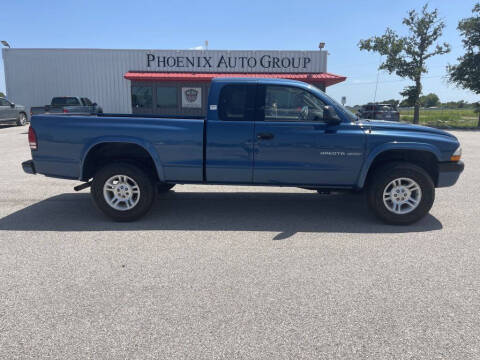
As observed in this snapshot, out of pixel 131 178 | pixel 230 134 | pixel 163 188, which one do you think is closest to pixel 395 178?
pixel 230 134

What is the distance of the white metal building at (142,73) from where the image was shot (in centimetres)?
2228

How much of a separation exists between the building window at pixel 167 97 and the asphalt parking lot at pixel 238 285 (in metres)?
17.7

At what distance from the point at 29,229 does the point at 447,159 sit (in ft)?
18.9

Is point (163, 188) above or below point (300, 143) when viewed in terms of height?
below

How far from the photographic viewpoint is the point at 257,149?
4.73m

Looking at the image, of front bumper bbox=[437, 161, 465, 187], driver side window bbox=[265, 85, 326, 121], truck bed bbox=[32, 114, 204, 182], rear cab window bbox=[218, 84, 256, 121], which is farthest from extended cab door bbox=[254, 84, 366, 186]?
front bumper bbox=[437, 161, 465, 187]

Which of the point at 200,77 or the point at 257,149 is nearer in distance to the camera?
the point at 257,149

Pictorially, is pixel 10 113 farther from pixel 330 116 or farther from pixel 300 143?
pixel 330 116

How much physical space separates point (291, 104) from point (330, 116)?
1.91 feet

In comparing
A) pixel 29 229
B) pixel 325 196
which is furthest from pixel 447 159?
pixel 29 229

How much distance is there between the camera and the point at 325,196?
6.44 m

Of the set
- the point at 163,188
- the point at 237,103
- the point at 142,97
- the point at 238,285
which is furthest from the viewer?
the point at 142,97

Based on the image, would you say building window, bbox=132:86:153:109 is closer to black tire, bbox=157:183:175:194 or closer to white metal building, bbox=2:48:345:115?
white metal building, bbox=2:48:345:115

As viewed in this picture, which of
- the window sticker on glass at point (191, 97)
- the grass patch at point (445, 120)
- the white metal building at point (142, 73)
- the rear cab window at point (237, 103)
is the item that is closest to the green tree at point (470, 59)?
the grass patch at point (445, 120)
